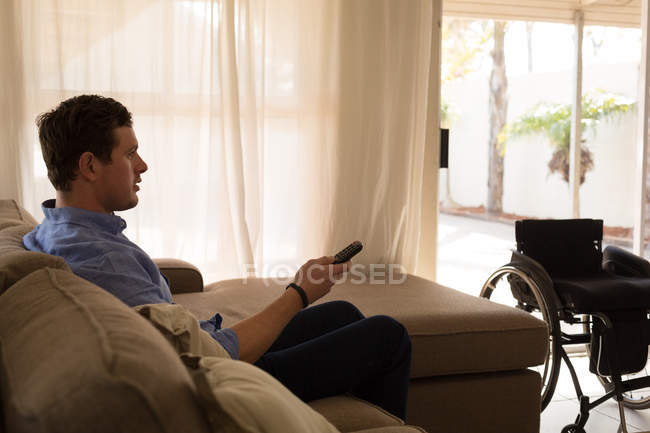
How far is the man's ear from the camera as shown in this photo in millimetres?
1471

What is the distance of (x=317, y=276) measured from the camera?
164 cm

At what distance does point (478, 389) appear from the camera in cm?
230

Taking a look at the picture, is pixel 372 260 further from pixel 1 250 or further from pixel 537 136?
pixel 537 136

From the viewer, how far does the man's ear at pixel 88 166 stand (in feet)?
4.83

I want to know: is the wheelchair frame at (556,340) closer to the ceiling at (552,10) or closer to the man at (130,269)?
the man at (130,269)

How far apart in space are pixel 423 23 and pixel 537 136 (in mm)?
3381

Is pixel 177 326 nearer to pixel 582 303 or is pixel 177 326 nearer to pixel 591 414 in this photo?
pixel 582 303

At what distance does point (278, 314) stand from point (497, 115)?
19.6ft

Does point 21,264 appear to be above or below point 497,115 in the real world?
below

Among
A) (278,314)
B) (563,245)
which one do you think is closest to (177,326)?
(278,314)

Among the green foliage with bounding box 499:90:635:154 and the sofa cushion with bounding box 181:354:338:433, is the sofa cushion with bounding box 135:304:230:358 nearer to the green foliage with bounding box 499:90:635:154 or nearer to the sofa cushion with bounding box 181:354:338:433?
the sofa cushion with bounding box 181:354:338:433

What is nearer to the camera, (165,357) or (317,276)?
(165,357)

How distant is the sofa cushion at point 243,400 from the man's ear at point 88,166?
77 cm

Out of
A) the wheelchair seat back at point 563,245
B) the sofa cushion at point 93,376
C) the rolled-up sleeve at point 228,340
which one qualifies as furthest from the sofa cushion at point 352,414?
the wheelchair seat back at point 563,245
